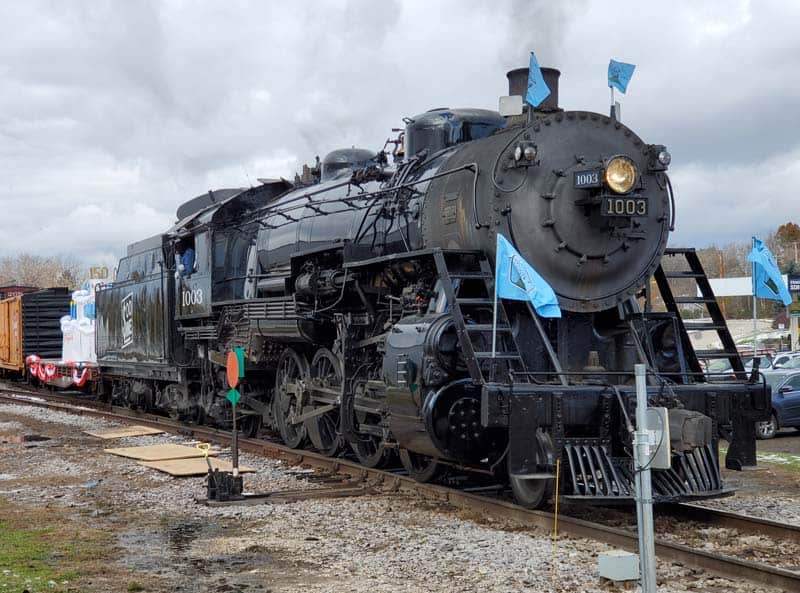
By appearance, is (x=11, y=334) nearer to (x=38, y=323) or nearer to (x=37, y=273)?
(x=38, y=323)

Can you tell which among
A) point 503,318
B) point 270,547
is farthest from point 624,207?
point 270,547

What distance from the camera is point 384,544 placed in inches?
296

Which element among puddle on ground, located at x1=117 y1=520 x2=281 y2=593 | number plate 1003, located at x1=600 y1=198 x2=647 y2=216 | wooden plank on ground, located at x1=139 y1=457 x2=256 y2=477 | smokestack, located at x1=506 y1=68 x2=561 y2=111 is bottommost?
puddle on ground, located at x1=117 y1=520 x2=281 y2=593

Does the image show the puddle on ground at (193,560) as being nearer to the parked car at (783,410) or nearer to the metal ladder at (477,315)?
the metal ladder at (477,315)

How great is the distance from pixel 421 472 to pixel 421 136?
396cm

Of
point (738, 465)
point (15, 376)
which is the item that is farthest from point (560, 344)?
point (15, 376)

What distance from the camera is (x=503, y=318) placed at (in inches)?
348

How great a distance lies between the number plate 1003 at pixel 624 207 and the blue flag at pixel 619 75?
5.35 feet

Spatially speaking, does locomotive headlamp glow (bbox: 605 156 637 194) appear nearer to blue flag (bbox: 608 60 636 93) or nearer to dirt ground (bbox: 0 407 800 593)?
blue flag (bbox: 608 60 636 93)

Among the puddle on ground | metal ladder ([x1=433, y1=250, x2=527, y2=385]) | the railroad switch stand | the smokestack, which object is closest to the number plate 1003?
metal ladder ([x1=433, y1=250, x2=527, y2=385])

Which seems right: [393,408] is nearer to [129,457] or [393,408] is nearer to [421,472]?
[421,472]

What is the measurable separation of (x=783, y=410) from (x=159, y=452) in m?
11.4

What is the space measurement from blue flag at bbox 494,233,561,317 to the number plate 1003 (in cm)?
99

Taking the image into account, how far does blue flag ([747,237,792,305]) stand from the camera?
10.1m
